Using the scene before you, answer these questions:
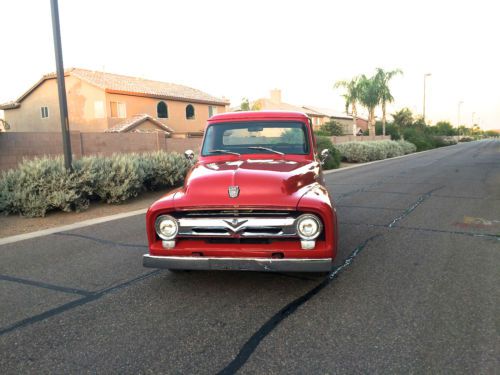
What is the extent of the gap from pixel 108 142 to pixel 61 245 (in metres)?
Result: 10.1

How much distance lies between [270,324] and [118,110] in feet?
101

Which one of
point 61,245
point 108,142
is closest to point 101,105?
point 108,142

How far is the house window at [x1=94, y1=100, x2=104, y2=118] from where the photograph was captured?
31.0m

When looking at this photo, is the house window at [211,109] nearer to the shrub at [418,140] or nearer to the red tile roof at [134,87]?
the red tile roof at [134,87]

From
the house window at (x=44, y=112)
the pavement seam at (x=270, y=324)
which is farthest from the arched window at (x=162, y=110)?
the pavement seam at (x=270, y=324)

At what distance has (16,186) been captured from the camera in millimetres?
9203

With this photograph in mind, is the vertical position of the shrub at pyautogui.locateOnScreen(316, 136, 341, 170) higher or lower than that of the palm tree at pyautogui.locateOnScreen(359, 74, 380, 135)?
lower

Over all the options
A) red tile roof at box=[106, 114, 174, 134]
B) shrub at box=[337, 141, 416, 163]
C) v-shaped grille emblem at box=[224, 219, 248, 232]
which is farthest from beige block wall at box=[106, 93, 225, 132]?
v-shaped grille emblem at box=[224, 219, 248, 232]

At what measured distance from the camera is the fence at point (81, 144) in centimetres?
1209

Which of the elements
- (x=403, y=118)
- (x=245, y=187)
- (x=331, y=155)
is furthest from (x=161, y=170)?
(x=403, y=118)

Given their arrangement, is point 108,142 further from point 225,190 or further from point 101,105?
point 101,105

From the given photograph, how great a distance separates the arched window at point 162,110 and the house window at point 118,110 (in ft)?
11.1

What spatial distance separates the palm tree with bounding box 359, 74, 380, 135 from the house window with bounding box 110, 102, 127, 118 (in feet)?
98.7

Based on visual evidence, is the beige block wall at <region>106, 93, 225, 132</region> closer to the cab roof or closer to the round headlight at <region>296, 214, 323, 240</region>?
the cab roof
